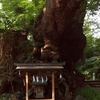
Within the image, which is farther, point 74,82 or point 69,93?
point 74,82

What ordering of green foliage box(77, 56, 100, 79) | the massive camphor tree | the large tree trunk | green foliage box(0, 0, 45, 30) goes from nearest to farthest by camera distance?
→ the large tree trunk, the massive camphor tree, green foliage box(0, 0, 45, 30), green foliage box(77, 56, 100, 79)

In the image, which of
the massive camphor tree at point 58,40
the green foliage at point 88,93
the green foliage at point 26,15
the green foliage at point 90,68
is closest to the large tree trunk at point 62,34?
the massive camphor tree at point 58,40

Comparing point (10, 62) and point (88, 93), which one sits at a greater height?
point (10, 62)

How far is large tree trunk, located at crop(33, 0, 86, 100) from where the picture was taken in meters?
9.98

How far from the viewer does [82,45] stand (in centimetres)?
1277

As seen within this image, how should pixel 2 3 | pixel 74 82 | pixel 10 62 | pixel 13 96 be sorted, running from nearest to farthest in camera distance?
pixel 13 96 < pixel 10 62 < pixel 74 82 < pixel 2 3

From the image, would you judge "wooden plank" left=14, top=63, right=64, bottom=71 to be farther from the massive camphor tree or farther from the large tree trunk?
the large tree trunk

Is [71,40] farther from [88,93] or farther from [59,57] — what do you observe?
[88,93]

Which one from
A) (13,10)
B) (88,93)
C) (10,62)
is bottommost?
(88,93)

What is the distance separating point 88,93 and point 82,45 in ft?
9.49

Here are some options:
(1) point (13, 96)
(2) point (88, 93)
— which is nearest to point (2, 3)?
(1) point (13, 96)

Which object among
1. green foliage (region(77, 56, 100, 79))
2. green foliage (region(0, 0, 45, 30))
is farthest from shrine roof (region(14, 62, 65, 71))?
green foliage (region(77, 56, 100, 79))

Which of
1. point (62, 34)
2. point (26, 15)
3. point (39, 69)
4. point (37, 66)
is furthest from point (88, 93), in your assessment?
point (26, 15)

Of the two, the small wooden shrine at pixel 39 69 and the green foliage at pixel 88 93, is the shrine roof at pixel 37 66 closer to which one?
the small wooden shrine at pixel 39 69
